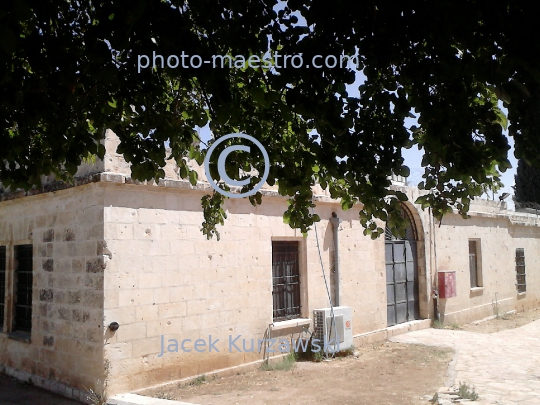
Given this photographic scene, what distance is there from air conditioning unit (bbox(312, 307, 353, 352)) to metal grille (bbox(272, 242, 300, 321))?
0.43 meters

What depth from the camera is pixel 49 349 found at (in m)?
7.76

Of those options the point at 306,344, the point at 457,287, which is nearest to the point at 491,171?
the point at 306,344

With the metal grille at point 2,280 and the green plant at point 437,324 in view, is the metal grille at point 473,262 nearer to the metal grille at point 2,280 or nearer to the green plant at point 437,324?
the green plant at point 437,324

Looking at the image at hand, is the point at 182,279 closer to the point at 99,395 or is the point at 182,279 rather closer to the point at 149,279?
the point at 149,279

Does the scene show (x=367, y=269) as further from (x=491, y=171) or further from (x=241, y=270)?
(x=491, y=171)

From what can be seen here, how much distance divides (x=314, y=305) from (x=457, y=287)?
6.04 meters

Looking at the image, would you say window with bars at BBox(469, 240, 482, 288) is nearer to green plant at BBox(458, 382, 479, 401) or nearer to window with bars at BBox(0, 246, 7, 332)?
green plant at BBox(458, 382, 479, 401)

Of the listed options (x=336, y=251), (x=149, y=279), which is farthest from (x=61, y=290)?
(x=336, y=251)

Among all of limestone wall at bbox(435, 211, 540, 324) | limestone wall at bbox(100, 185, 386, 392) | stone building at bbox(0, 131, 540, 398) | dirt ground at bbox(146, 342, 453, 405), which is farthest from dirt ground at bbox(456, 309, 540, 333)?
limestone wall at bbox(100, 185, 386, 392)

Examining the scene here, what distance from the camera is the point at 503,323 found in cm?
1448

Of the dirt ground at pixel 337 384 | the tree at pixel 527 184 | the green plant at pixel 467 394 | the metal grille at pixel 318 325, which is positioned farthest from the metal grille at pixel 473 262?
the tree at pixel 527 184

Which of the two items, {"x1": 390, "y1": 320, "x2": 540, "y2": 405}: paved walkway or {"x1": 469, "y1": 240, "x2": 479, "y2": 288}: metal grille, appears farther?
{"x1": 469, "y1": 240, "x2": 479, "y2": 288}: metal grille

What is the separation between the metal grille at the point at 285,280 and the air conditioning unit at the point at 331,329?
0.43 meters

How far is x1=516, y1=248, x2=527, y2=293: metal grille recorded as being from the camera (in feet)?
58.1
